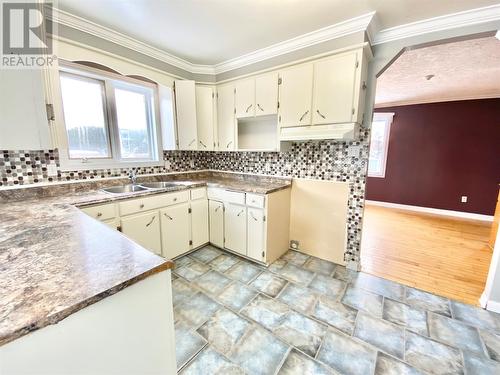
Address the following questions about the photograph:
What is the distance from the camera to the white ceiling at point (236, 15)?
5.58 ft

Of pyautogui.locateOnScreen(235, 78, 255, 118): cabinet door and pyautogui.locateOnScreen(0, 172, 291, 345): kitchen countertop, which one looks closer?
pyautogui.locateOnScreen(0, 172, 291, 345): kitchen countertop

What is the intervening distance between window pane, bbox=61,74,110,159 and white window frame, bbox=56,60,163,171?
50mm

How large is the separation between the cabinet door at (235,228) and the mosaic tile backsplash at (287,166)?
2.25ft

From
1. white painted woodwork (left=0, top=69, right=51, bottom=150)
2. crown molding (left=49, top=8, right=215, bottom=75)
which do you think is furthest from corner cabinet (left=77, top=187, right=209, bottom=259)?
crown molding (left=49, top=8, right=215, bottom=75)

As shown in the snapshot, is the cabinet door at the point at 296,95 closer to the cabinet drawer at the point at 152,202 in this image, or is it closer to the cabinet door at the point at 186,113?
the cabinet door at the point at 186,113

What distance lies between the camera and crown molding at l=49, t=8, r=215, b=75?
185 centimetres

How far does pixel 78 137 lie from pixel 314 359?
9.21 ft

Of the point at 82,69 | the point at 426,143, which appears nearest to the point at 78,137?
the point at 82,69

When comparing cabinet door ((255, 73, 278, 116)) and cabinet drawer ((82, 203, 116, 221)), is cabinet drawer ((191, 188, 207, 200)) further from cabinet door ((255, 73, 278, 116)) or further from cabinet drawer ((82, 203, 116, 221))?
cabinet door ((255, 73, 278, 116))

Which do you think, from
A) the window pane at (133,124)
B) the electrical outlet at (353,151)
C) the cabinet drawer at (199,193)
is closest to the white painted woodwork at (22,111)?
the window pane at (133,124)

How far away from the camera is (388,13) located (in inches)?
71.7

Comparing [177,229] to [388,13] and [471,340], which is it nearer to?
[471,340]

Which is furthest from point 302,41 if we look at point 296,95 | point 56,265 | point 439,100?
point 439,100

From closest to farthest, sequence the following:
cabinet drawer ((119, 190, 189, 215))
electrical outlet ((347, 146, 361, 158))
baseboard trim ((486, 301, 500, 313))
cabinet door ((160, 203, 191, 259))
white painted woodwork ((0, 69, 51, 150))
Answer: white painted woodwork ((0, 69, 51, 150))
baseboard trim ((486, 301, 500, 313))
cabinet drawer ((119, 190, 189, 215))
electrical outlet ((347, 146, 361, 158))
cabinet door ((160, 203, 191, 259))
